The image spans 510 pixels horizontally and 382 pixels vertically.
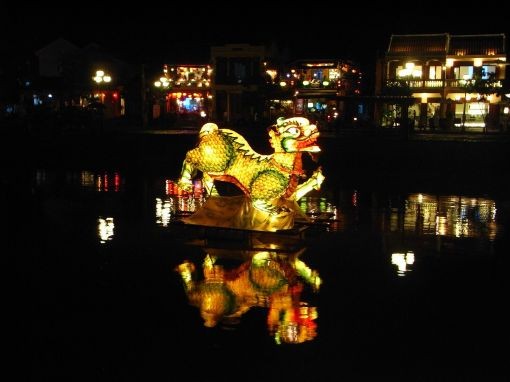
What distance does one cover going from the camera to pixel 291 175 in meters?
10.4

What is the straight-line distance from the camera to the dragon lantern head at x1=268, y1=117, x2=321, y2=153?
1011cm

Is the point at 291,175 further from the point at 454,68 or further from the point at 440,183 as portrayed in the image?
the point at 454,68

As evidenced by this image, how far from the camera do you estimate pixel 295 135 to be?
10094 mm

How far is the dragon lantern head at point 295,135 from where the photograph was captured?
10109 millimetres

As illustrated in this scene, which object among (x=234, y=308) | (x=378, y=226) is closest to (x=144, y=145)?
(x=378, y=226)

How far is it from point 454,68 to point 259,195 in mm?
35793

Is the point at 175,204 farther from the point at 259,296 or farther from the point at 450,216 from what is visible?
the point at 259,296

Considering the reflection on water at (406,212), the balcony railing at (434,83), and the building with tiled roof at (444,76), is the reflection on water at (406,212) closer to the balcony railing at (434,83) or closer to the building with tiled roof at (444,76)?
the building with tiled roof at (444,76)

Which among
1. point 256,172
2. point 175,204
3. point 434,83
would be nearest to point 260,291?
point 256,172

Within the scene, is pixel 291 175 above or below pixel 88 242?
above

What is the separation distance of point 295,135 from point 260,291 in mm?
3018

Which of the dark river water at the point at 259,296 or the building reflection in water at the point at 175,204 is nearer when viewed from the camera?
the dark river water at the point at 259,296

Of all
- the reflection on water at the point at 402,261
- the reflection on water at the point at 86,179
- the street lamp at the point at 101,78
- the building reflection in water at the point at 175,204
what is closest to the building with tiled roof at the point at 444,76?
the street lamp at the point at 101,78

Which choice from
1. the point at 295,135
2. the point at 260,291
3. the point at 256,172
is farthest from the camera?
the point at 256,172
